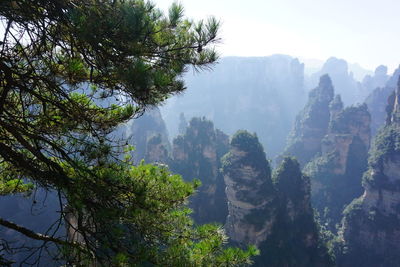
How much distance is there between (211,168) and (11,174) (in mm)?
31861

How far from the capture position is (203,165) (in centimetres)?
3650

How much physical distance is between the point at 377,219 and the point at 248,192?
14362 millimetres

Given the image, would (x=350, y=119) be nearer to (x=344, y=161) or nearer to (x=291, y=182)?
(x=344, y=161)

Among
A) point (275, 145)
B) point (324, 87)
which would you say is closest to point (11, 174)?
point (324, 87)

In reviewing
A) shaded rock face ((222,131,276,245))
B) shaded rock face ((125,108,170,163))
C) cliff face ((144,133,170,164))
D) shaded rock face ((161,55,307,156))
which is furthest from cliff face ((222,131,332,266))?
shaded rock face ((161,55,307,156))

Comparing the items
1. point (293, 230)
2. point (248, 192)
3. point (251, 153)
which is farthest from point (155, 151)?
point (293, 230)

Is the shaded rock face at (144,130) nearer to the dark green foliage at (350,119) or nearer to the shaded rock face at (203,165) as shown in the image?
the shaded rock face at (203,165)

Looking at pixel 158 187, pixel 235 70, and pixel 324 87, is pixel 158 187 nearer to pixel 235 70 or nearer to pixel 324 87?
pixel 324 87

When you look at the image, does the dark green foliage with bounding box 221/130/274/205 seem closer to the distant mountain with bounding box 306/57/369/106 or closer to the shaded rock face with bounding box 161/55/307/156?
the shaded rock face with bounding box 161/55/307/156

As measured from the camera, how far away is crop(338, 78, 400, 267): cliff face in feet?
98.8

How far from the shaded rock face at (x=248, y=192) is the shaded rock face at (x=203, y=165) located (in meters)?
6.39

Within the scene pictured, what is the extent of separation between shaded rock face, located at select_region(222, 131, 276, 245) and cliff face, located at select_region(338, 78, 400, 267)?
11.4 meters

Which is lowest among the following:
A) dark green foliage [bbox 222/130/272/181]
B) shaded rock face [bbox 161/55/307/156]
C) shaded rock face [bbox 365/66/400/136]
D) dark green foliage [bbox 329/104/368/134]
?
dark green foliage [bbox 222/130/272/181]

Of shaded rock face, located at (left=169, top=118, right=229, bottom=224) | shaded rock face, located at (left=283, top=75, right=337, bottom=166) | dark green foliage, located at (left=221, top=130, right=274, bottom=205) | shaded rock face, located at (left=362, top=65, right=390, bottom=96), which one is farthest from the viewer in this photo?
shaded rock face, located at (left=362, top=65, right=390, bottom=96)
